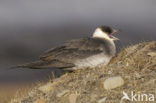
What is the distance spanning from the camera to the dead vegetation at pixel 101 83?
10.3 meters

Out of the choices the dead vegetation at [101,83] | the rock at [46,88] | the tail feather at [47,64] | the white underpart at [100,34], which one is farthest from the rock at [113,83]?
the white underpart at [100,34]

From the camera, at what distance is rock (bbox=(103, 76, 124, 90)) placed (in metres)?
10.6

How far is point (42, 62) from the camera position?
12555 mm

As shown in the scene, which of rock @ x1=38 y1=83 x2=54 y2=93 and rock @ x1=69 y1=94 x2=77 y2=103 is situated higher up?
rock @ x1=38 y1=83 x2=54 y2=93

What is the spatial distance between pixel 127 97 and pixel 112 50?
3183mm

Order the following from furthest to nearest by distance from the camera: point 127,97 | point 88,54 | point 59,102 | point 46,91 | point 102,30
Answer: point 102,30, point 88,54, point 46,91, point 59,102, point 127,97

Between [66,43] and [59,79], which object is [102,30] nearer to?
[66,43]

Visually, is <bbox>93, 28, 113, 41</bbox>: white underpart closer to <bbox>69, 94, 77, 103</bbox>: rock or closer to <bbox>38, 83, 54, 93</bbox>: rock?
<bbox>38, 83, 54, 93</bbox>: rock

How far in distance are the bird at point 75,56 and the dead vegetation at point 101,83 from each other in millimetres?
242

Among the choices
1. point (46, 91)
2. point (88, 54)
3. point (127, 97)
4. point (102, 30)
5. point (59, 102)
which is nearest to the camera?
point (127, 97)

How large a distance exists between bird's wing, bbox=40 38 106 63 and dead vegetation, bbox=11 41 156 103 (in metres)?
0.44

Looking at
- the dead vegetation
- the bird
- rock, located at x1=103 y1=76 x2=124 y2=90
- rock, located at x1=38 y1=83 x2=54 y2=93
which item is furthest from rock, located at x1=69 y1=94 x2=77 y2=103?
the bird

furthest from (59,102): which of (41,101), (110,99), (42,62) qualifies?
(42,62)

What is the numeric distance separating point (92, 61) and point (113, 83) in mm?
1864
